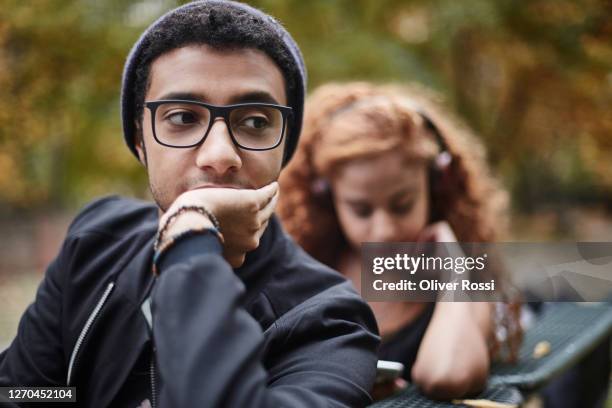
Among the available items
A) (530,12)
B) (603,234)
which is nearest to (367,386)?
(530,12)

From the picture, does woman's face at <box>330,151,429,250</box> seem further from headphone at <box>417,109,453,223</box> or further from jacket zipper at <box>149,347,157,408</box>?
jacket zipper at <box>149,347,157,408</box>

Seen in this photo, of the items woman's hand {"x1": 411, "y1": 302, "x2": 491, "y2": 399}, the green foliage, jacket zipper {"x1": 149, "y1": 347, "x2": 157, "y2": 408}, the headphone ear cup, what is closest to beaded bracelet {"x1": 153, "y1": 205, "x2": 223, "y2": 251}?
jacket zipper {"x1": 149, "y1": 347, "x2": 157, "y2": 408}

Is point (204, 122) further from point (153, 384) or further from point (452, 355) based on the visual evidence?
point (452, 355)

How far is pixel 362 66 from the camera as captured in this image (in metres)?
6.57

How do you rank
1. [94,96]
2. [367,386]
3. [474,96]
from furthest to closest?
[474,96] → [94,96] → [367,386]

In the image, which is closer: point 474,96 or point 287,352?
point 287,352

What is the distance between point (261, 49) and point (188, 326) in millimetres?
795

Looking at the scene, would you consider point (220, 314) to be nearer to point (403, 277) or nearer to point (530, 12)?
point (403, 277)

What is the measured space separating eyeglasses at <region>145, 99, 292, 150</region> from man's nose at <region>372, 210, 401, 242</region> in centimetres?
113

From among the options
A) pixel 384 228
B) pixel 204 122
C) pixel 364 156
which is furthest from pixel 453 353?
pixel 204 122

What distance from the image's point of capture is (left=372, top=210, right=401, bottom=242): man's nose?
2727 millimetres

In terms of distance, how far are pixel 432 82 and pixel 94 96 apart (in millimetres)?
3533

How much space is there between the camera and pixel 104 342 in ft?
5.90

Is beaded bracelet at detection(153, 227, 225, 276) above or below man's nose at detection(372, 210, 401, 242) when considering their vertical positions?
above
